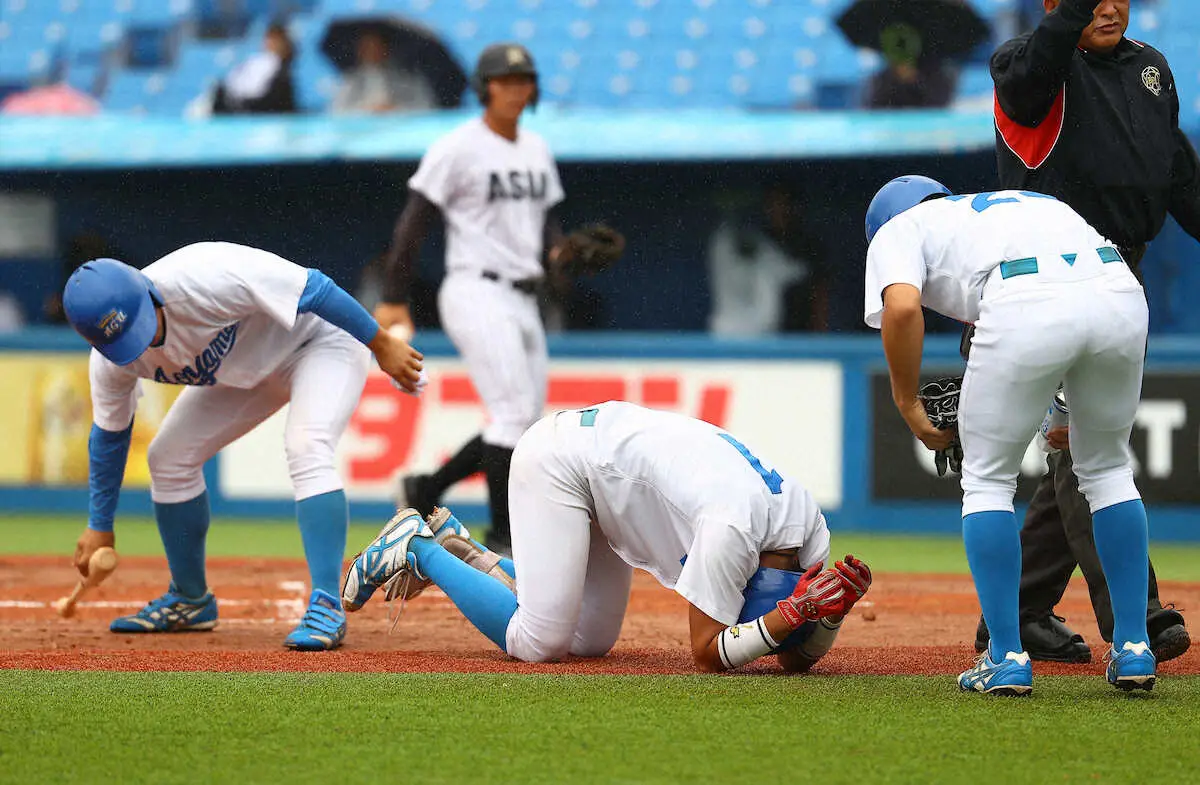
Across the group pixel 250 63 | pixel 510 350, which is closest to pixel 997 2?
pixel 250 63

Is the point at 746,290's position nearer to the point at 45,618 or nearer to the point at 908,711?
the point at 45,618

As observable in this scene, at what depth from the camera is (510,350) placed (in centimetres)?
788

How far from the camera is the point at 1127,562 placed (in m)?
4.25

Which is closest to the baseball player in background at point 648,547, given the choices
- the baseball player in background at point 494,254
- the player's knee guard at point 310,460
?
the player's knee guard at point 310,460

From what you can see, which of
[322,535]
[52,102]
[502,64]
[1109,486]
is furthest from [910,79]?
[1109,486]

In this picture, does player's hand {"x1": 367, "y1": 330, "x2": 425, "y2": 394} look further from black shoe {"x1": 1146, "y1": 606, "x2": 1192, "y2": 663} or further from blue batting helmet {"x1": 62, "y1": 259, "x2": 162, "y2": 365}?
black shoe {"x1": 1146, "y1": 606, "x2": 1192, "y2": 663}

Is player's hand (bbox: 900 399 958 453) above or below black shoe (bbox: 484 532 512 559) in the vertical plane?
above

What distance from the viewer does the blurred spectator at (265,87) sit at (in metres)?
13.5

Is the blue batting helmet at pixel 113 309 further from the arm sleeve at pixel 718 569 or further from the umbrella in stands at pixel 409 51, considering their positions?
the umbrella in stands at pixel 409 51

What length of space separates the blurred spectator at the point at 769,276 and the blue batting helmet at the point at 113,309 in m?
7.57

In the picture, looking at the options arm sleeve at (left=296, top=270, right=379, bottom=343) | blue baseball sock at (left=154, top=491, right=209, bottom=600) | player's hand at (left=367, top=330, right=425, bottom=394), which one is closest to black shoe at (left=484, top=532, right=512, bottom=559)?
blue baseball sock at (left=154, top=491, right=209, bottom=600)

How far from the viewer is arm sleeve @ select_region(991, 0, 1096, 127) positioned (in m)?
4.26

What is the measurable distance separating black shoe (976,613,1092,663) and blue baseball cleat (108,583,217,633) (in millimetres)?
2830

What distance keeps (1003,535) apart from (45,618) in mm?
4009
